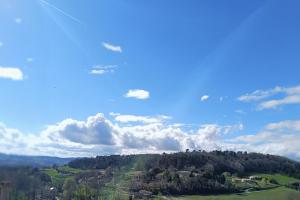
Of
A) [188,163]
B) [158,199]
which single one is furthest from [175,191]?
[188,163]

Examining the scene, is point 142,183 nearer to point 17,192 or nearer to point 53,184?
point 53,184

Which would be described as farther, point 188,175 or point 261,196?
point 188,175

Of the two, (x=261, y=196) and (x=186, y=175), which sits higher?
(x=186, y=175)

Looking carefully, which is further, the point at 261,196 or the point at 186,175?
the point at 186,175

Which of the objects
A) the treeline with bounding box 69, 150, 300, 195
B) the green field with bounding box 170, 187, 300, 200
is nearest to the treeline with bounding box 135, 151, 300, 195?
the treeline with bounding box 69, 150, 300, 195

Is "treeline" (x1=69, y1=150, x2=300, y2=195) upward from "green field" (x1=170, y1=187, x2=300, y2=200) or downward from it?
upward

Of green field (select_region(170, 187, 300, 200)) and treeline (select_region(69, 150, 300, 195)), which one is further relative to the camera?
treeline (select_region(69, 150, 300, 195))

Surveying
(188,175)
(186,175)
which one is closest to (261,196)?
(188,175)

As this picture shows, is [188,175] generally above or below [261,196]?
above

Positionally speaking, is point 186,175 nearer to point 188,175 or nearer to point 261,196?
point 188,175

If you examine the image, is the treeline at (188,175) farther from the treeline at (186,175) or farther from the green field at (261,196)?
the green field at (261,196)

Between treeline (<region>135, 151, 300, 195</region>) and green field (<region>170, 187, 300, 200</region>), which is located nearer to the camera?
green field (<region>170, 187, 300, 200</region>)

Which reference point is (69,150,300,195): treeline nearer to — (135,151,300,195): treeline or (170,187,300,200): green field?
(135,151,300,195): treeline

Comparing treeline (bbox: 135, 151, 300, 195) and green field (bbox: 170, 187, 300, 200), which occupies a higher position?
treeline (bbox: 135, 151, 300, 195)
